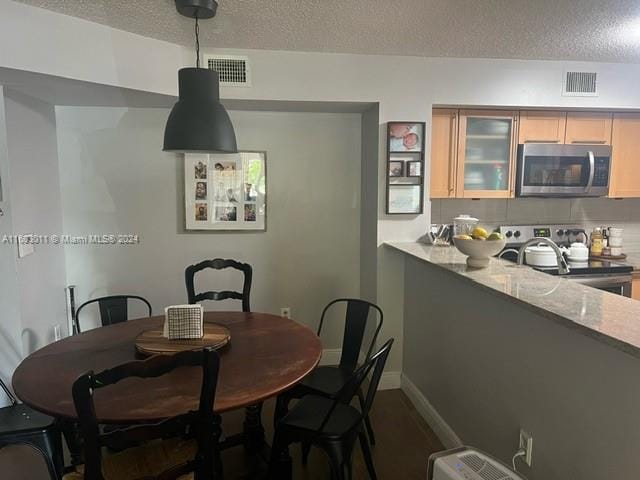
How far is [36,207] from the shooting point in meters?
2.83

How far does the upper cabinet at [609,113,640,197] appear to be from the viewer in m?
3.40

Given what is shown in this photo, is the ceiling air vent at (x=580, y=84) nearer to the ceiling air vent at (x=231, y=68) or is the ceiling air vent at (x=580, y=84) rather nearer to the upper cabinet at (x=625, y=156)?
the upper cabinet at (x=625, y=156)

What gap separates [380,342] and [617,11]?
249cm

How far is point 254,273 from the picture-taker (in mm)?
3508

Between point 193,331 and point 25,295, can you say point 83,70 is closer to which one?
point 25,295

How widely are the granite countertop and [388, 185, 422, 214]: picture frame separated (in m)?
0.72

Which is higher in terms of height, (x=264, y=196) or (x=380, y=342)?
(x=264, y=196)

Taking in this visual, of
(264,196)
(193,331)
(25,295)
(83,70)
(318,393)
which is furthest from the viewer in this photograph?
(264,196)

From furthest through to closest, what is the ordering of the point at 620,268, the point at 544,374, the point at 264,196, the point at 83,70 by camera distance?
the point at 264,196 → the point at 620,268 → the point at 83,70 → the point at 544,374

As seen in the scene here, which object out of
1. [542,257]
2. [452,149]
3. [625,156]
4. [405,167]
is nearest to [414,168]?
[405,167]

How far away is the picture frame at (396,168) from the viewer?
10.1 ft

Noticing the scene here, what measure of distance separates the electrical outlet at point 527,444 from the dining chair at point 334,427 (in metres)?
0.64

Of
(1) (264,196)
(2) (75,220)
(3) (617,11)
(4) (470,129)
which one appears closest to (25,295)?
(2) (75,220)

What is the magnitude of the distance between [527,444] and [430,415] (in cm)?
101
